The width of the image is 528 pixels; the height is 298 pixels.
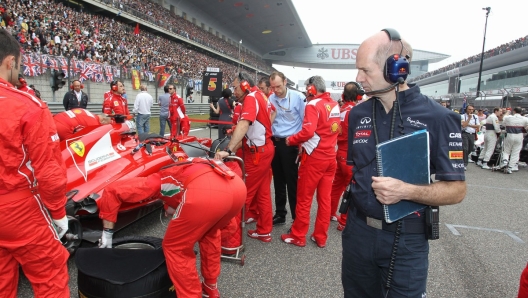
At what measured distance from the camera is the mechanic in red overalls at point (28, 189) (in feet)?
5.81

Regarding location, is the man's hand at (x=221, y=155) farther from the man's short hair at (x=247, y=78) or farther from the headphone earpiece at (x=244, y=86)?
the man's short hair at (x=247, y=78)

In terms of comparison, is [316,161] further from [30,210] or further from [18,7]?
[18,7]

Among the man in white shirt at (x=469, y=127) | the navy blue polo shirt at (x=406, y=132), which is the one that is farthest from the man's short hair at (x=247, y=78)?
the man in white shirt at (x=469, y=127)

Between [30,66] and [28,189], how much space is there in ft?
38.3

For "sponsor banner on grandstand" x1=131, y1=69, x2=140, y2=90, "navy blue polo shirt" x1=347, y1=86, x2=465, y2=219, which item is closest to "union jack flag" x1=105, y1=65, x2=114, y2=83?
"sponsor banner on grandstand" x1=131, y1=69, x2=140, y2=90

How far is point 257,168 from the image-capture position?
3.67m

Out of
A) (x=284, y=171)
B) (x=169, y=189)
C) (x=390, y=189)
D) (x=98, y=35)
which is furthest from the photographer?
(x=98, y=35)

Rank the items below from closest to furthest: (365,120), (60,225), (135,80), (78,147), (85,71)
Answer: (365,120) < (60,225) < (78,147) < (85,71) < (135,80)

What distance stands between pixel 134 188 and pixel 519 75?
140 feet

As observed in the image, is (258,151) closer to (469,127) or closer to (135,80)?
(469,127)

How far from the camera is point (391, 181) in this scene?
1.35 m

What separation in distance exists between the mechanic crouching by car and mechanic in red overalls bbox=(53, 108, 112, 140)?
1.83 metres

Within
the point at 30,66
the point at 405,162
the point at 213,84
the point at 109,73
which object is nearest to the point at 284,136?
the point at 405,162

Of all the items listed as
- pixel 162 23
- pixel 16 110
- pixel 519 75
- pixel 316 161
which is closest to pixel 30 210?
pixel 16 110
